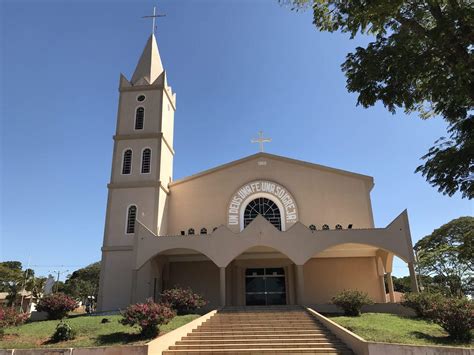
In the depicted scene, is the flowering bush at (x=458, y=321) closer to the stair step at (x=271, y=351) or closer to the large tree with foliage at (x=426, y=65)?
the stair step at (x=271, y=351)

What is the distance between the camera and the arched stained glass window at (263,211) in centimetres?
2398

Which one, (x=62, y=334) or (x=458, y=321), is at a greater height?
(x=458, y=321)

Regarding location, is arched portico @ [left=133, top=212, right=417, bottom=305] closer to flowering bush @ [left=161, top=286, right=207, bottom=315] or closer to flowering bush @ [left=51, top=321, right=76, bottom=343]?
flowering bush @ [left=161, top=286, right=207, bottom=315]

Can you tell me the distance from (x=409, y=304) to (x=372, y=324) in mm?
3812

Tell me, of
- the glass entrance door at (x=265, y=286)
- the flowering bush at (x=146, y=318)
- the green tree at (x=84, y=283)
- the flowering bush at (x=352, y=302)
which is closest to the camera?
the flowering bush at (x=146, y=318)

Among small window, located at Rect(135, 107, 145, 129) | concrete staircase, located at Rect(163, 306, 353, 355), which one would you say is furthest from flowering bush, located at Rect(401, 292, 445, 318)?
small window, located at Rect(135, 107, 145, 129)

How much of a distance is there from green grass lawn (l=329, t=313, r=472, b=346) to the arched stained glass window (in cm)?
867

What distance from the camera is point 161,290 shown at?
74.3ft

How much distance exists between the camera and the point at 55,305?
59.8ft

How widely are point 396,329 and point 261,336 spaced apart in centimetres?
451

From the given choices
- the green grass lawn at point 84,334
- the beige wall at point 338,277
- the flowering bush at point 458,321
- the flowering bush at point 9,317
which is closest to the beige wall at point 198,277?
the beige wall at point 338,277

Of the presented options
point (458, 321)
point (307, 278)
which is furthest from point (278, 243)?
point (458, 321)

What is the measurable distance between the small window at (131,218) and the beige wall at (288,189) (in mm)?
2333

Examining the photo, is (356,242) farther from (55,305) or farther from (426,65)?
(55,305)
